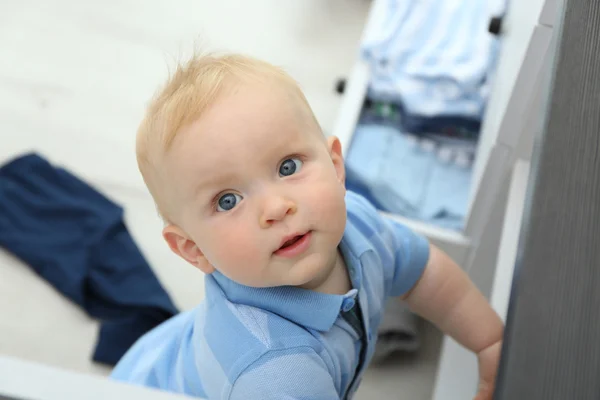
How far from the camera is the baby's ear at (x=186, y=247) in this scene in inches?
22.8

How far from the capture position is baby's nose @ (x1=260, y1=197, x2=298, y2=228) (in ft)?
1.65

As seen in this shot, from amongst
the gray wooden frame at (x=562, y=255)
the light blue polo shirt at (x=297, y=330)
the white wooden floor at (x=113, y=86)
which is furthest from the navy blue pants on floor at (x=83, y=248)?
the gray wooden frame at (x=562, y=255)

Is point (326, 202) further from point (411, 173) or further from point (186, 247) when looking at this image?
point (411, 173)

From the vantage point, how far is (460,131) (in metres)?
1.19

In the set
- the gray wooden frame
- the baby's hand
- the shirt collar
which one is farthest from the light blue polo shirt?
the gray wooden frame

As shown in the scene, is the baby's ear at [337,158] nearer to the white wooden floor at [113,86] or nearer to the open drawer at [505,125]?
the open drawer at [505,125]

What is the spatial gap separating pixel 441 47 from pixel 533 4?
53 cm

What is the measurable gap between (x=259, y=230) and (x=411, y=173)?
67 centimetres

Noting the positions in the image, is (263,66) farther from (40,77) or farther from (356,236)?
(40,77)

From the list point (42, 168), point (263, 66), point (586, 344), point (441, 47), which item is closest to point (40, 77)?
point (42, 168)

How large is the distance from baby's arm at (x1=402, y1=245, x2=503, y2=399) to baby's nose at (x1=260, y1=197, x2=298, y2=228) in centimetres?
27

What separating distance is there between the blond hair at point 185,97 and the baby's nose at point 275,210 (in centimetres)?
9

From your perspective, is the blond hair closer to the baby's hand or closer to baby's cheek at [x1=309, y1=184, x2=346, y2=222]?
baby's cheek at [x1=309, y1=184, x2=346, y2=222]

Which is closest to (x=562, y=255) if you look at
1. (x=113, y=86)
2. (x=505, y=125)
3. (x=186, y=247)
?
(x=186, y=247)
